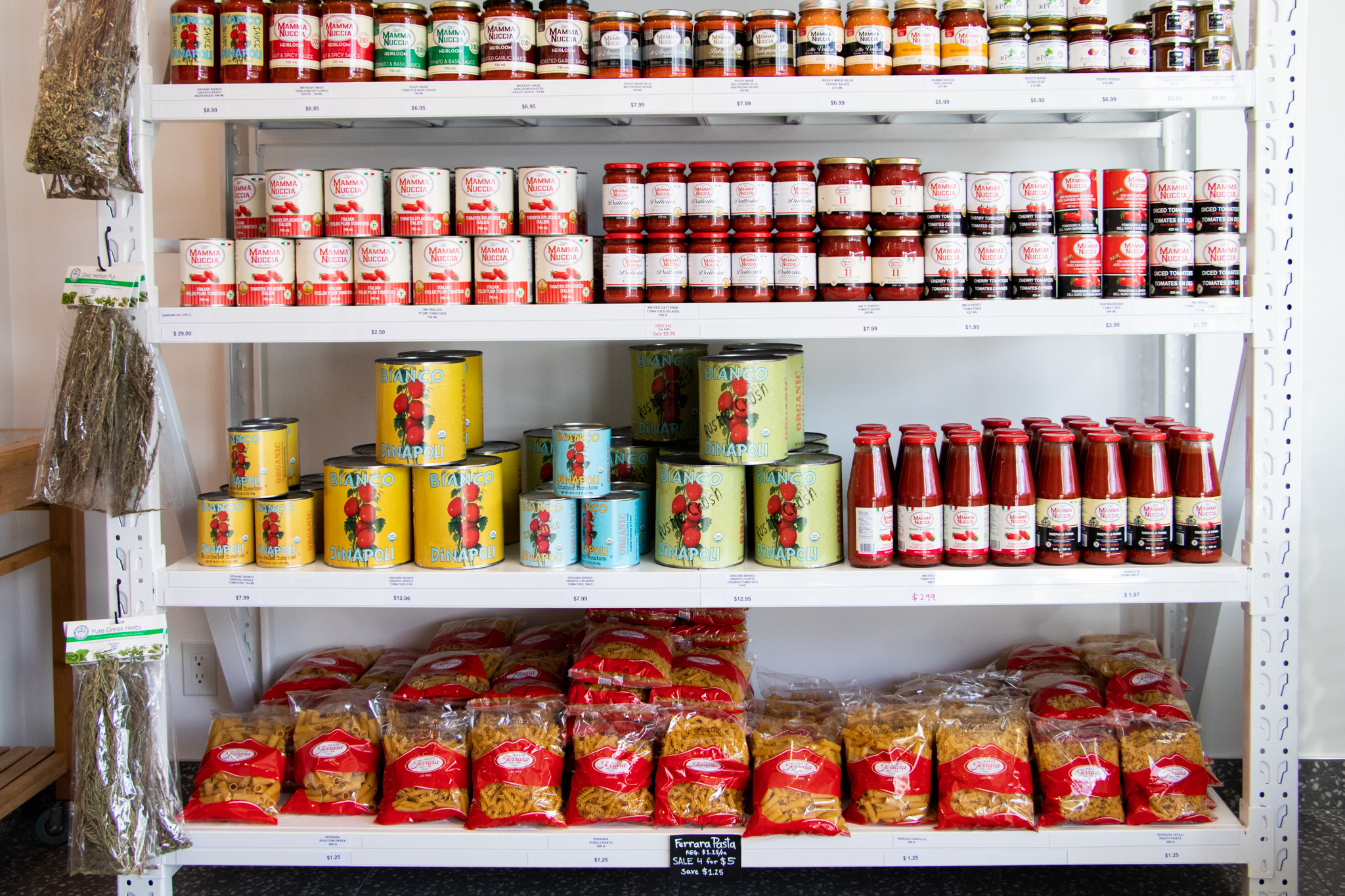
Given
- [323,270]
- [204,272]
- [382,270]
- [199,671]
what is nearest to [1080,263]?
[382,270]

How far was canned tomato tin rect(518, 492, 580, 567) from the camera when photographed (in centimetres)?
187

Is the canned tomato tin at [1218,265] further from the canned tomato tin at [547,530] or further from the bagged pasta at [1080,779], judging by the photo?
the canned tomato tin at [547,530]

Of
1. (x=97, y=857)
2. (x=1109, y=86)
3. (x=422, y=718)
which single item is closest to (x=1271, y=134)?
(x=1109, y=86)

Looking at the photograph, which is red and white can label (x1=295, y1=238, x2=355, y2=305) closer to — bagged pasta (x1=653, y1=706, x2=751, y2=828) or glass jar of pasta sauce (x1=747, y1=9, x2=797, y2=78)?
glass jar of pasta sauce (x1=747, y1=9, x2=797, y2=78)

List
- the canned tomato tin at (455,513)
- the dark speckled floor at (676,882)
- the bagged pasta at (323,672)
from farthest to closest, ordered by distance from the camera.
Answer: the bagged pasta at (323,672)
the dark speckled floor at (676,882)
the canned tomato tin at (455,513)

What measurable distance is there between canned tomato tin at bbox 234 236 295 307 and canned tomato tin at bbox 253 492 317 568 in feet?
1.17

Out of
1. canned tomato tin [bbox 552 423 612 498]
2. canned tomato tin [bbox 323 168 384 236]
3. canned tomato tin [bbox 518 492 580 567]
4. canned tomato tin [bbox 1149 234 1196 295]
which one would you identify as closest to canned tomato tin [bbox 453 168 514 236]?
canned tomato tin [bbox 323 168 384 236]

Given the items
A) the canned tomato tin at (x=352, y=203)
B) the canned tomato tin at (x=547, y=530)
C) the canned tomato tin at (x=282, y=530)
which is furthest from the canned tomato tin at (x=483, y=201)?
the canned tomato tin at (x=282, y=530)

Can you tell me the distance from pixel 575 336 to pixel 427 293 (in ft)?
0.89

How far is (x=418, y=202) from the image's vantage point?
183cm

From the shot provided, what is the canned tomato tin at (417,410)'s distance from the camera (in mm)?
1834

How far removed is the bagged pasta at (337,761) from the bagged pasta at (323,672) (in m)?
0.18

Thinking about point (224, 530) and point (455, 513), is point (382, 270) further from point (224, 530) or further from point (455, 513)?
point (224, 530)

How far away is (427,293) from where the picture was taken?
184 centimetres
